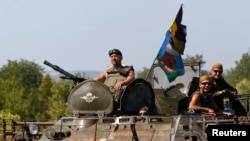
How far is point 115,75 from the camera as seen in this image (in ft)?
67.8

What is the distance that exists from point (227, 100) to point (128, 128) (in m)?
3.60

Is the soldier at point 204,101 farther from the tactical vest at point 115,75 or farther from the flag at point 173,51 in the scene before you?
the flag at point 173,51

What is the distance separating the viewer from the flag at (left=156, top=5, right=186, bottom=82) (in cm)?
2467

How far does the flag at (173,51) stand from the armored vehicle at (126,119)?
276 centimetres

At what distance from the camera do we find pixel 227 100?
21281 millimetres

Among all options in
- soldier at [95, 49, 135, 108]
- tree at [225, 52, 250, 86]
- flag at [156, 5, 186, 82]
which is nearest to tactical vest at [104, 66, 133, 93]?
soldier at [95, 49, 135, 108]

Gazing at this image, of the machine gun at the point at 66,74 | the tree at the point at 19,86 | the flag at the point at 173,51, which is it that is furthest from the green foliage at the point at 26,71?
the machine gun at the point at 66,74

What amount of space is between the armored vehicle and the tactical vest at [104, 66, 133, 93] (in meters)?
0.63

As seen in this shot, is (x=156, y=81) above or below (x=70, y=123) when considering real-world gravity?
above

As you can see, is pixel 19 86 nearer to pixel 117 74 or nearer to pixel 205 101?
pixel 117 74

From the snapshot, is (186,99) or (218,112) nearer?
(218,112)

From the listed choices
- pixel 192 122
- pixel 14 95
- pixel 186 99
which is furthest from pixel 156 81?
pixel 14 95

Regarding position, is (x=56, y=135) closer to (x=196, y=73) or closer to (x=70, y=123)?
(x=70, y=123)

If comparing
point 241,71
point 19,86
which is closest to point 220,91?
point 19,86
